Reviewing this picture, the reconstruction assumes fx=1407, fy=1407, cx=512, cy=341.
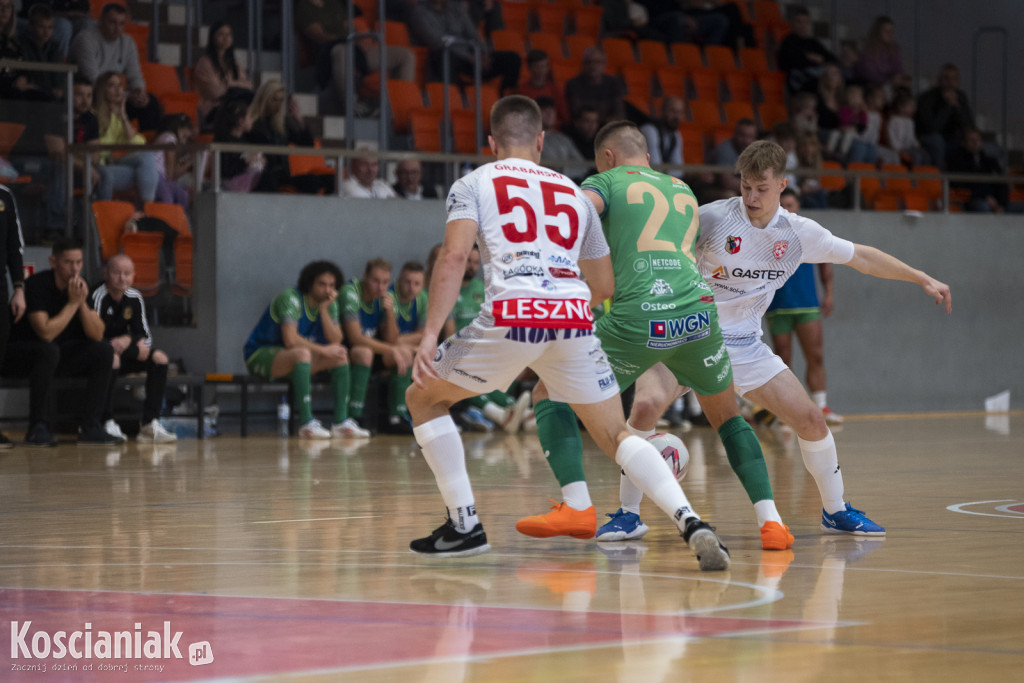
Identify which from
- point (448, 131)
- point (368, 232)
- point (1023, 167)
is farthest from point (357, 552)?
point (1023, 167)

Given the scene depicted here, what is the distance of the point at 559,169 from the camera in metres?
13.8

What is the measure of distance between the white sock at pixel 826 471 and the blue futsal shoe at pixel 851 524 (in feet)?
0.09

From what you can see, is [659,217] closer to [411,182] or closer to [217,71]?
[411,182]

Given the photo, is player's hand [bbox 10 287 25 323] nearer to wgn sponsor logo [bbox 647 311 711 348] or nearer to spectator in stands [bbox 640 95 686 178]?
wgn sponsor logo [bbox 647 311 711 348]

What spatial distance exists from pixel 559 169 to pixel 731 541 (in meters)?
8.80

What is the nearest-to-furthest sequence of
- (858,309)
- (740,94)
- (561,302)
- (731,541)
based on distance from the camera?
(561,302)
(731,541)
(858,309)
(740,94)

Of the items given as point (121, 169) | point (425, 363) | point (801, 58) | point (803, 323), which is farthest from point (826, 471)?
point (801, 58)

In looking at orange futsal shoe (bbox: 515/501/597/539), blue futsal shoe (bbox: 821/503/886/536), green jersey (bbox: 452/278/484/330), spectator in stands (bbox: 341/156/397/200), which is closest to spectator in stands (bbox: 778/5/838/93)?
green jersey (bbox: 452/278/484/330)

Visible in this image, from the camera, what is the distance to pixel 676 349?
206 inches

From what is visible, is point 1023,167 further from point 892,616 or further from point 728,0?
point 892,616

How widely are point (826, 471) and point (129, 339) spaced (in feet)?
23.6

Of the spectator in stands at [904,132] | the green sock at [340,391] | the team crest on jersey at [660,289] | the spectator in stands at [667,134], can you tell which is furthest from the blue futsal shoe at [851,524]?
the spectator in stands at [904,132]

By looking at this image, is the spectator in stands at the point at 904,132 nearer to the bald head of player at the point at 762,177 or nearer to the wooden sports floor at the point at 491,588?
the wooden sports floor at the point at 491,588

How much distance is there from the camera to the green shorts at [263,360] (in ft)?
39.3
